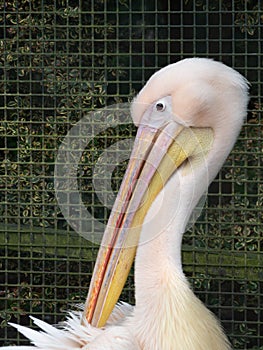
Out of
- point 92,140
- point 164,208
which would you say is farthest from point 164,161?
point 92,140

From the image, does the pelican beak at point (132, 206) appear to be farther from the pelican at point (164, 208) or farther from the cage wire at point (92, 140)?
the cage wire at point (92, 140)

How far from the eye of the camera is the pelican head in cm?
293

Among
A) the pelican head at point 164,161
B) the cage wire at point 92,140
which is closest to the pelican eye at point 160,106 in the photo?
the pelican head at point 164,161

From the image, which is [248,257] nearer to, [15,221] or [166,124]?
[15,221]

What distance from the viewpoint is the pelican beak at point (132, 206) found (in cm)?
294

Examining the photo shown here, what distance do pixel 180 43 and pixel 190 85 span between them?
139cm

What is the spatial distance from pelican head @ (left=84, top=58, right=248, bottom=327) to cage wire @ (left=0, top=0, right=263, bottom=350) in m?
1.20

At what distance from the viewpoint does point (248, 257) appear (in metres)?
4.27

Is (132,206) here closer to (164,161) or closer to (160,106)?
(164,161)

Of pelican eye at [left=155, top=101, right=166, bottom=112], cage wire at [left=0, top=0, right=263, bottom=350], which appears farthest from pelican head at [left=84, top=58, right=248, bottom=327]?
cage wire at [left=0, top=0, right=263, bottom=350]

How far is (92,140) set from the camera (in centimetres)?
432

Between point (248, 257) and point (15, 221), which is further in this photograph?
point (15, 221)

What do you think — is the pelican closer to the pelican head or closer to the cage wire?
the pelican head

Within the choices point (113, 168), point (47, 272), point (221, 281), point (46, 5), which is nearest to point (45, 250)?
point (47, 272)
